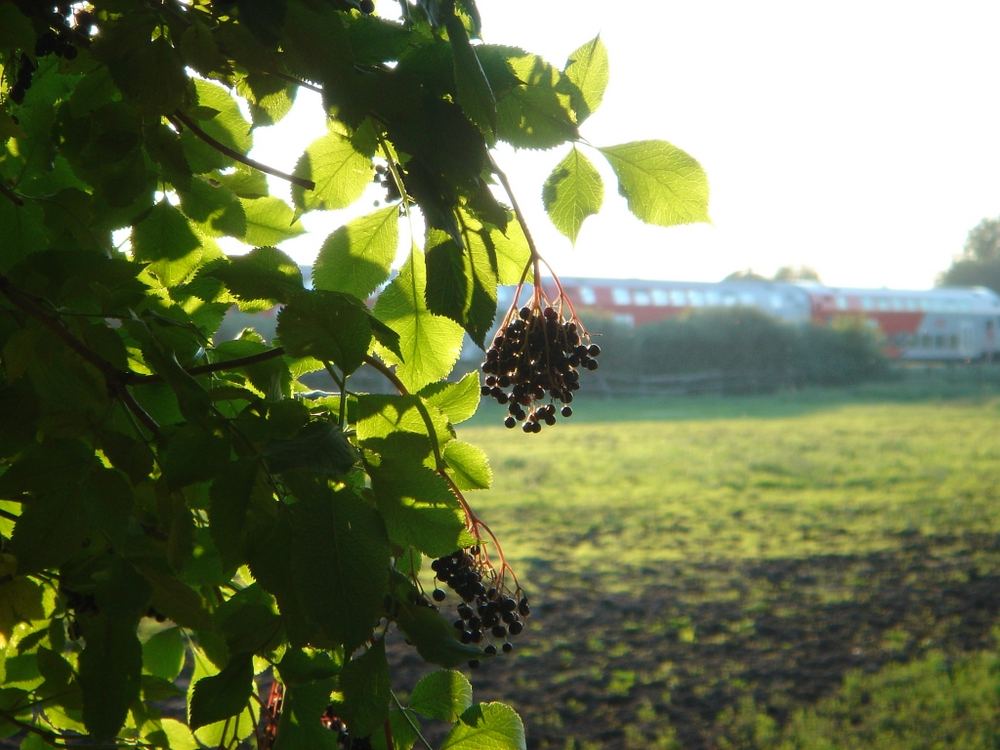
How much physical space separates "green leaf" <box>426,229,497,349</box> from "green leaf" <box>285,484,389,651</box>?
0.80 ft

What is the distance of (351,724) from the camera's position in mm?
992

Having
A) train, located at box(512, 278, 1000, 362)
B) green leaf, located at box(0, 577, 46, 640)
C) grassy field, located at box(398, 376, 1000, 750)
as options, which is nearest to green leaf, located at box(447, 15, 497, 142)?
green leaf, located at box(0, 577, 46, 640)

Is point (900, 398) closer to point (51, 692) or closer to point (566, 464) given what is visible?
point (566, 464)

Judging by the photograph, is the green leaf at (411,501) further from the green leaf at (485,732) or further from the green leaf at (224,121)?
the green leaf at (224,121)

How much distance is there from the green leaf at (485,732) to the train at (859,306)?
25354 millimetres

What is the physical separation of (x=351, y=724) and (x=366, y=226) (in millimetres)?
578

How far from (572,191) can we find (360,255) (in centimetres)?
27

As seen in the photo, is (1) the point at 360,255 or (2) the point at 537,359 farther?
Answer: (2) the point at 537,359

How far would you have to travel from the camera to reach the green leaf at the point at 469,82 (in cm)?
90

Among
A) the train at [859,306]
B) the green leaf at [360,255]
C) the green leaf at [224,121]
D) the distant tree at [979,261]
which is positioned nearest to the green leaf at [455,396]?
the green leaf at [360,255]

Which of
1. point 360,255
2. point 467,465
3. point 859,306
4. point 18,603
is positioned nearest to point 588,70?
point 360,255

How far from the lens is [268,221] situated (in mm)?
1467

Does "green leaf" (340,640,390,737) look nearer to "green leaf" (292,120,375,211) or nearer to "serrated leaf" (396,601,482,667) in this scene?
"serrated leaf" (396,601,482,667)

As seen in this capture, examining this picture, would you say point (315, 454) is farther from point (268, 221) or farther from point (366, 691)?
point (268, 221)
